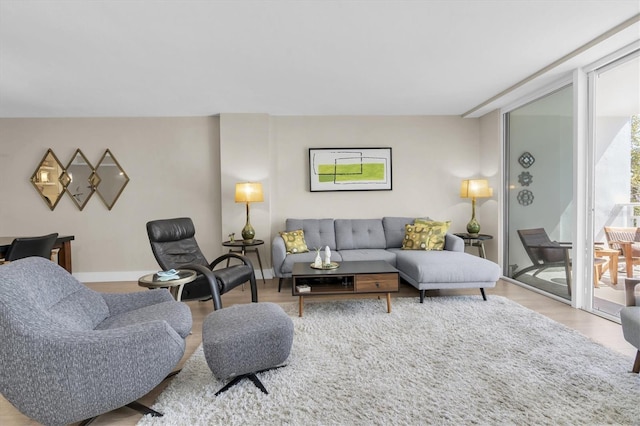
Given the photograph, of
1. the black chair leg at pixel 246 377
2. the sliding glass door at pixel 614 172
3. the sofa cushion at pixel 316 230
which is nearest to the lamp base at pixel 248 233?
the sofa cushion at pixel 316 230

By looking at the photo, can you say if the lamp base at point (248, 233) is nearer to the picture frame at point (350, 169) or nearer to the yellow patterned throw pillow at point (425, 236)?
the picture frame at point (350, 169)

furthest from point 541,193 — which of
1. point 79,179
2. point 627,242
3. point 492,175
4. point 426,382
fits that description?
point 79,179

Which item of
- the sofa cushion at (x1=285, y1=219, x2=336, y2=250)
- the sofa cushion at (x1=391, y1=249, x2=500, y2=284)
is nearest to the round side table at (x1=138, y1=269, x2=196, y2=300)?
the sofa cushion at (x1=285, y1=219, x2=336, y2=250)

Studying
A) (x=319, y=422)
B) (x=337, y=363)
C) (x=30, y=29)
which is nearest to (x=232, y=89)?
(x=30, y=29)

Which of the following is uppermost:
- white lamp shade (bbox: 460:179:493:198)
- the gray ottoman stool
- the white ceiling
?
the white ceiling

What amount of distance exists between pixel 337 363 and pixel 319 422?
645 mm

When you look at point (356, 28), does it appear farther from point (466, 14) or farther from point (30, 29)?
point (30, 29)

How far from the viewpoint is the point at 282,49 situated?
9.87ft

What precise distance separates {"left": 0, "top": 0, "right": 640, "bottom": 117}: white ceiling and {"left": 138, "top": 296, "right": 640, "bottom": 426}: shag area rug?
2482mm

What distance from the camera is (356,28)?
2666mm

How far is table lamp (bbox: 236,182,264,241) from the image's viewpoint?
4.66m

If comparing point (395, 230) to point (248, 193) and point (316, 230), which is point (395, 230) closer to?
point (316, 230)

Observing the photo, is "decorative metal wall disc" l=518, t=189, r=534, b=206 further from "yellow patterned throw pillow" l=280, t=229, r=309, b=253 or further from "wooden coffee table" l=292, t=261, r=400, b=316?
"yellow patterned throw pillow" l=280, t=229, r=309, b=253

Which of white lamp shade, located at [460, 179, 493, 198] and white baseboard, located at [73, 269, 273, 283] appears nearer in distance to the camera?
white lamp shade, located at [460, 179, 493, 198]
